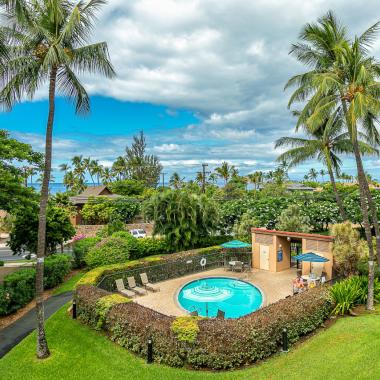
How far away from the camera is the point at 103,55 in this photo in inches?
Answer: 432

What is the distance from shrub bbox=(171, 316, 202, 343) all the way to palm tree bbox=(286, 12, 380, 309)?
8615 mm

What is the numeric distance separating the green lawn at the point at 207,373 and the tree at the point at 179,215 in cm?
1342

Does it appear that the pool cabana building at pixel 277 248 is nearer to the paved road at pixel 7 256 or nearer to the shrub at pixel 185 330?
the shrub at pixel 185 330

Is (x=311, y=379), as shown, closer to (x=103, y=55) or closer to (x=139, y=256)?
(x=103, y=55)

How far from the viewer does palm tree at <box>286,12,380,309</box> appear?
12789 mm

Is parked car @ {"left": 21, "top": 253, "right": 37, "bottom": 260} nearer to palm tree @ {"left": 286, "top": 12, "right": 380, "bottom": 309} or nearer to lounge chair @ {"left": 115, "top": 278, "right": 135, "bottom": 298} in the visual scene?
lounge chair @ {"left": 115, "top": 278, "right": 135, "bottom": 298}

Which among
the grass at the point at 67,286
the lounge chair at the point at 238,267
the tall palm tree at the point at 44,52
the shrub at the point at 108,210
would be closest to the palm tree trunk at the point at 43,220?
the tall palm tree at the point at 44,52

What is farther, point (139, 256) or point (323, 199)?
point (323, 199)

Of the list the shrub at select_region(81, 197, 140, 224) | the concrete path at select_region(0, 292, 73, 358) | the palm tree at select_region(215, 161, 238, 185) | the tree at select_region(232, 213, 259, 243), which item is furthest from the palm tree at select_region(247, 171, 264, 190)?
the concrete path at select_region(0, 292, 73, 358)

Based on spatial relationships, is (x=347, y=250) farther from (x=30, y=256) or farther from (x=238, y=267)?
(x=30, y=256)

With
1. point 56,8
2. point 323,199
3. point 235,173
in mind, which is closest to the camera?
point 56,8

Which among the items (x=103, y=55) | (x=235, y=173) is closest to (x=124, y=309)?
(x=103, y=55)

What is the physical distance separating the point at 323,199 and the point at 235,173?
5442 cm

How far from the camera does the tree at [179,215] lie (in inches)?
997
